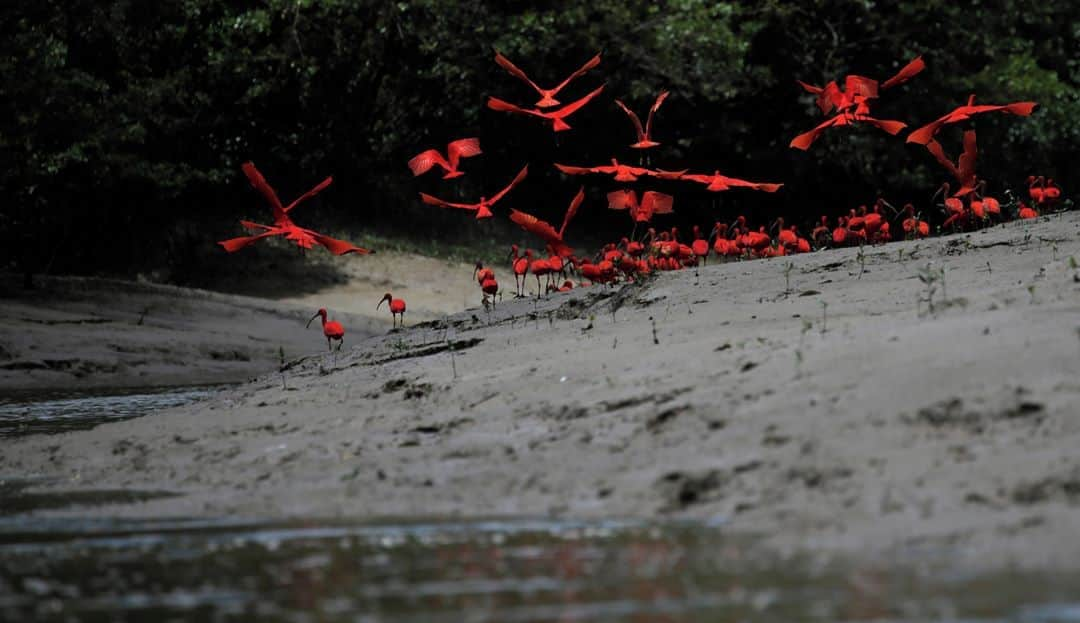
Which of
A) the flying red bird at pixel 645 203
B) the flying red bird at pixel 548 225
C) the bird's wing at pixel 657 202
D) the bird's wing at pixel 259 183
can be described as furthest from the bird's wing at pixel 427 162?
the bird's wing at pixel 657 202

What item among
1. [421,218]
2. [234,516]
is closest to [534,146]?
[421,218]

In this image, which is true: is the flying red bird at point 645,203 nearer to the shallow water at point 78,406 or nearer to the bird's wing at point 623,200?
the bird's wing at point 623,200

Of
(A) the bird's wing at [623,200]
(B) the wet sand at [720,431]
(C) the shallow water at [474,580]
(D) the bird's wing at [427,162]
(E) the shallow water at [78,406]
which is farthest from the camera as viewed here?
(A) the bird's wing at [623,200]

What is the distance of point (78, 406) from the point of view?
10.8m

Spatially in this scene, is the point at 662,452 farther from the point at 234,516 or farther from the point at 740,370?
the point at 234,516

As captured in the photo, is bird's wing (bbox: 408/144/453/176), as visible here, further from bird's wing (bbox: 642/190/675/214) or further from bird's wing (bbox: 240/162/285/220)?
bird's wing (bbox: 642/190/675/214)

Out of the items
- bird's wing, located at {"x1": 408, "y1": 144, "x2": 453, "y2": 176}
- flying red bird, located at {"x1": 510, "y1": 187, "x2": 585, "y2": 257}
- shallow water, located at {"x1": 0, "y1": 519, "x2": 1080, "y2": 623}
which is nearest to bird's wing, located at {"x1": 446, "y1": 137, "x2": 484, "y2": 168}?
bird's wing, located at {"x1": 408, "y1": 144, "x2": 453, "y2": 176}

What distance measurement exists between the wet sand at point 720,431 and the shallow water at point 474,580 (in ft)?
0.85

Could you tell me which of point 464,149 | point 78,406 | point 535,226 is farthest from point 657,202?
point 78,406

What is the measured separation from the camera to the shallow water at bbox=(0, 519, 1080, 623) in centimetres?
423

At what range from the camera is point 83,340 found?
13.8 m

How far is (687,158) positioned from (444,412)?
56.0 ft

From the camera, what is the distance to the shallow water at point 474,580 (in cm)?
423

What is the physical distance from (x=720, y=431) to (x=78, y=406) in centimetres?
588
